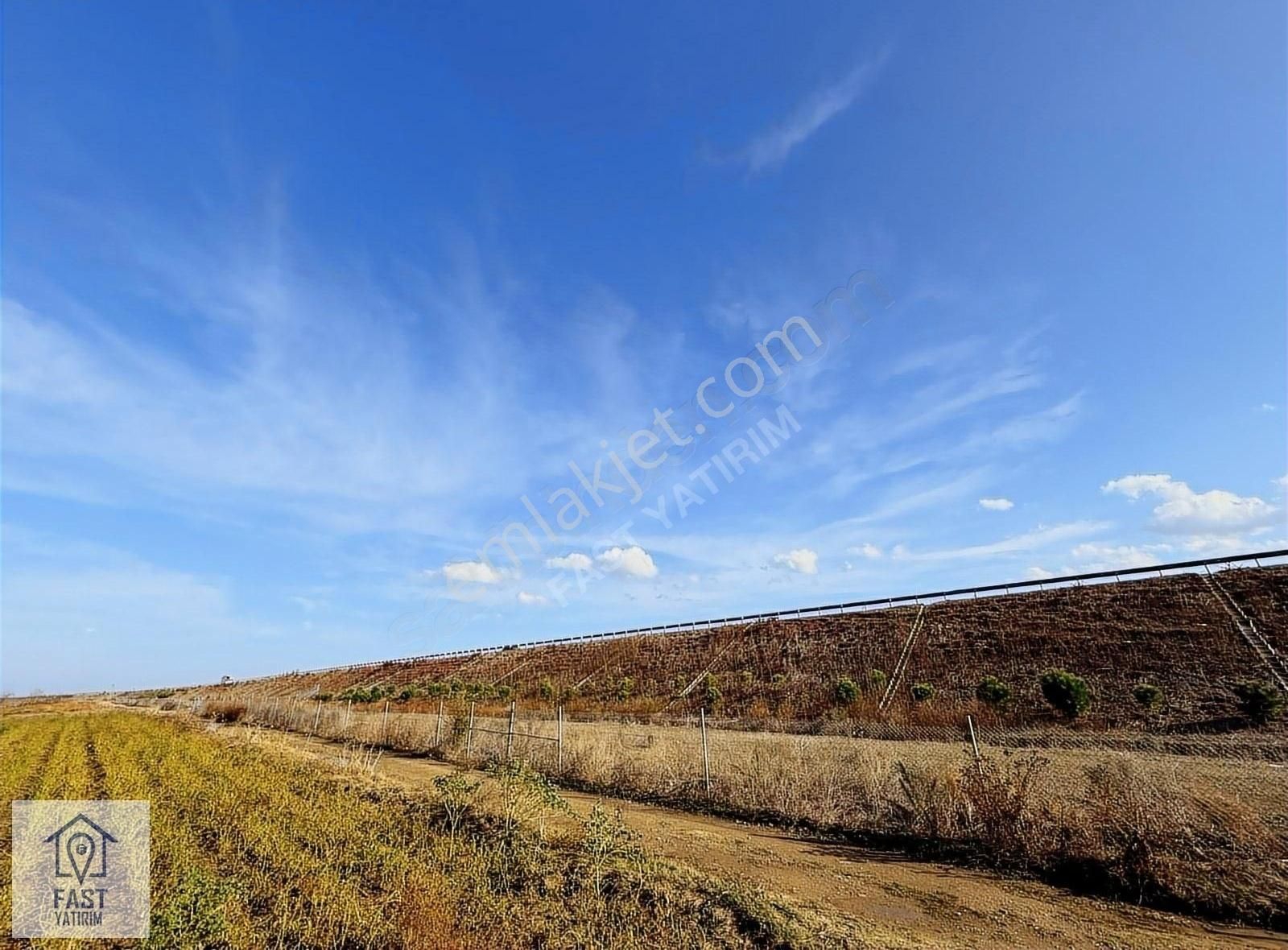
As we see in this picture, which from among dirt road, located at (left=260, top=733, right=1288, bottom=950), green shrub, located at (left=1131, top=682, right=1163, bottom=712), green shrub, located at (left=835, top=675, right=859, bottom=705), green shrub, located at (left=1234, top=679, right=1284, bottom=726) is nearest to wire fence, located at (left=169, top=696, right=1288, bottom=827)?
green shrub, located at (left=1234, top=679, right=1284, bottom=726)

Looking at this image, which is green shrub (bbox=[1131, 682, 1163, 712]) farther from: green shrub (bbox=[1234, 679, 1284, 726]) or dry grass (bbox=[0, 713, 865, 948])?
dry grass (bbox=[0, 713, 865, 948])

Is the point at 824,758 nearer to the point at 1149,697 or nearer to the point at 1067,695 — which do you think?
the point at 1067,695

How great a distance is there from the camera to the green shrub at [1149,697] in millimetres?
21109

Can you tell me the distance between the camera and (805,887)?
7602mm

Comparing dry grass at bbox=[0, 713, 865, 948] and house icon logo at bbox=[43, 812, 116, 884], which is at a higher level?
house icon logo at bbox=[43, 812, 116, 884]

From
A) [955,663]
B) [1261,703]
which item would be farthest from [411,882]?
[955,663]

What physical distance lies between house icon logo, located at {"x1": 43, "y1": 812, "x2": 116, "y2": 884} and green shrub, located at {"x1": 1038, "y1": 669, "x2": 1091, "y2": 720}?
2631 centimetres

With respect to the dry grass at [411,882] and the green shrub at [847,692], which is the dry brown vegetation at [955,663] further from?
the dry grass at [411,882]

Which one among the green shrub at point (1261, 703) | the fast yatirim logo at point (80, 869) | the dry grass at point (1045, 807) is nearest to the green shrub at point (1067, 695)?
the green shrub at point (1261, 703)

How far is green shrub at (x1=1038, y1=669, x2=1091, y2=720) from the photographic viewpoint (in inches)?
835

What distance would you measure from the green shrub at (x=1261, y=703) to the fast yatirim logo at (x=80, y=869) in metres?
27.2

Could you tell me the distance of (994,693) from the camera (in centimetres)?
2509

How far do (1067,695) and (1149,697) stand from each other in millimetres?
2875

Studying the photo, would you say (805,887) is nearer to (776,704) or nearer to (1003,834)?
(1003,834)
